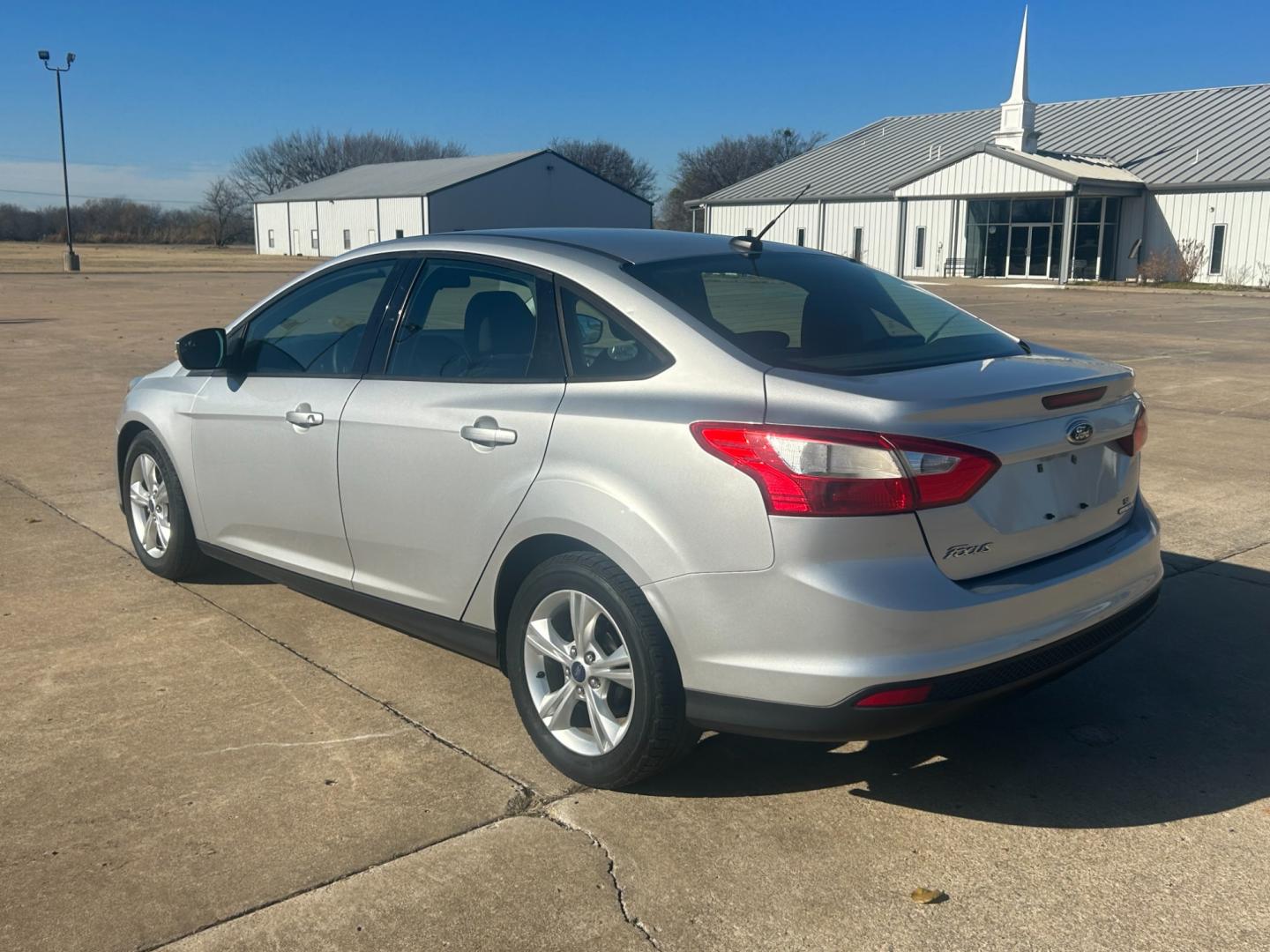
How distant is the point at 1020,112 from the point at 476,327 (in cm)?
4890

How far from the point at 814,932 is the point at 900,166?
57.7 m

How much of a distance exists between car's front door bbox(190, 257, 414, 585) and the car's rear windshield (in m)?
1.31

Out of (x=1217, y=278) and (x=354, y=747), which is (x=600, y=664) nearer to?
(x=354, y=747)

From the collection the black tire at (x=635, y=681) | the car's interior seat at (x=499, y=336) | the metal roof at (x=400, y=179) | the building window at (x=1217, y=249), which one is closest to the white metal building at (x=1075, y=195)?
the building window at (x=1217, y=249)

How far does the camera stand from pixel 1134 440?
12.8 ft

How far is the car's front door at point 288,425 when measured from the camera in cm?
459

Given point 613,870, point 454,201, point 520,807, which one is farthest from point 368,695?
point 454,201

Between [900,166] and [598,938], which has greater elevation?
[900,166]

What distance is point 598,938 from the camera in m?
2.96

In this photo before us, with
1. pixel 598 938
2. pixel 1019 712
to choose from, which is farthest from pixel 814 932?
pixel 1019 712

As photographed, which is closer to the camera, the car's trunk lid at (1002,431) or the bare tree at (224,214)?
the car's trunk lid at (1002,431)

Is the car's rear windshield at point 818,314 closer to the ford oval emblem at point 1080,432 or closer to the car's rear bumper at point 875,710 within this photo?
the ford oval emblem at point 1080,432

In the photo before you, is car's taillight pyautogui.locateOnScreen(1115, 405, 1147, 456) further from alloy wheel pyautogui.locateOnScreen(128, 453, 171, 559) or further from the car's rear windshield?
alloy wheel pyautogui.locateOnScreen(128, 453, 171, 559)

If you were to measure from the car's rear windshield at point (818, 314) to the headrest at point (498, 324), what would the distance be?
42 cm
